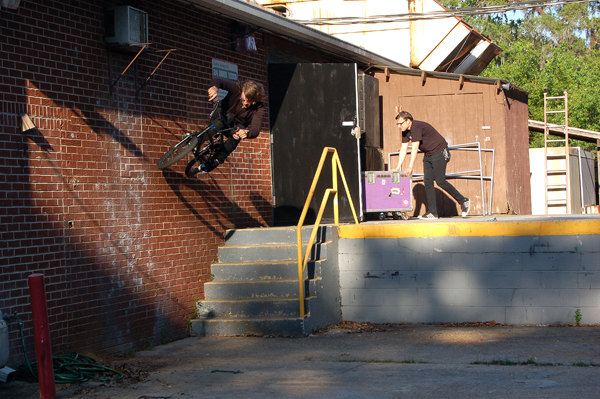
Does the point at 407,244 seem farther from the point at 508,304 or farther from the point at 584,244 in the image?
the point at 584,244

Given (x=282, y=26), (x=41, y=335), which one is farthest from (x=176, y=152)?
(x=41, y=335)

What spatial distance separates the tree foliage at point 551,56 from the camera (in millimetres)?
28453

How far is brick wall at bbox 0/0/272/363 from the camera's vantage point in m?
5.32

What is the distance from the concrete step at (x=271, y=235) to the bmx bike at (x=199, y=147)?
4.11ft

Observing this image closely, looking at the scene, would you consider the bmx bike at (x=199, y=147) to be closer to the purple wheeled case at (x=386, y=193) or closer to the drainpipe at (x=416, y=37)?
the purple wheeled case at (x=386, y=193)

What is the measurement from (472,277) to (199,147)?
3.69 m

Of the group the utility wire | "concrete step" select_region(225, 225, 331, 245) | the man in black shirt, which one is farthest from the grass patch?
the utility wire

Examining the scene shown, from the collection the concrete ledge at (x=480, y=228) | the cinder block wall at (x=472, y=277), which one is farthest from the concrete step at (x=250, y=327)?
the concrete ledge at (x=480, y=228)

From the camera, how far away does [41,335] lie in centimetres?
432

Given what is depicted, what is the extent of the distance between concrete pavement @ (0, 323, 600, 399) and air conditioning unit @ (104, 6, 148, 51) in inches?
126

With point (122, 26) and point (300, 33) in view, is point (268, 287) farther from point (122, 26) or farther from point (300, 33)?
point (300, 33)

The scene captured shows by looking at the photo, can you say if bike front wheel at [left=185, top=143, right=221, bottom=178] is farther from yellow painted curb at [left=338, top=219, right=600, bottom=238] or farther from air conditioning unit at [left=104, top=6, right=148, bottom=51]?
yellow painted curb at [left=338, top=219, right=600, bottom=238]

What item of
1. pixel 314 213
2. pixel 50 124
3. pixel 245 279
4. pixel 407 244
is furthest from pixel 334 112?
pixel 50 124

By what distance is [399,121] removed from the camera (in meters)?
9.25
